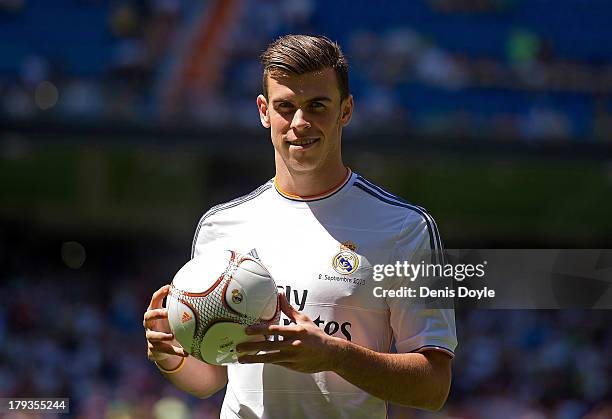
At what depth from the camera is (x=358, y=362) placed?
2.64 m

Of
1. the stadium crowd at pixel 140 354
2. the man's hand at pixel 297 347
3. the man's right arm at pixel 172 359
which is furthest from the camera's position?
the stadium crowd at pixel 140 354

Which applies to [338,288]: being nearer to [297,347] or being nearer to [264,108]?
[297,347]

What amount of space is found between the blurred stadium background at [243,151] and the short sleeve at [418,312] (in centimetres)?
832

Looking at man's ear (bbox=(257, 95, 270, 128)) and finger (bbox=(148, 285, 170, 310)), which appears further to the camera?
man's ear (bbox=(257, 95, 270, 128))

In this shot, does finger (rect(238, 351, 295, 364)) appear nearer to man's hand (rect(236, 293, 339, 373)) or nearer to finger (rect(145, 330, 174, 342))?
man's hand (rect(236, 293, 339, 373))

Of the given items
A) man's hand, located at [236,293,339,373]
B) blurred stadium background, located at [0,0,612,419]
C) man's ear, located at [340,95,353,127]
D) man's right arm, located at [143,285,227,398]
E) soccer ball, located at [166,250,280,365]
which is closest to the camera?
man's hand, located at [236,293,339,373]

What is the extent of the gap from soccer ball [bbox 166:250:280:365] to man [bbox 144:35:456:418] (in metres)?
0.07

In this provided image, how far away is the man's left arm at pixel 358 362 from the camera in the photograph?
2.47m

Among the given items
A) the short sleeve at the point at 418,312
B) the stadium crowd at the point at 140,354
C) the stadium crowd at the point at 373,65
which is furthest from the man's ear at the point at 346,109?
the stadium crowd at the point at 373,65

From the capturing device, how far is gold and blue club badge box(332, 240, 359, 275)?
292 cm

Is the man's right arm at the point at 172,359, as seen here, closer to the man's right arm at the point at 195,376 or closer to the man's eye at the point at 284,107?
the man's right arm at the point at 195,376

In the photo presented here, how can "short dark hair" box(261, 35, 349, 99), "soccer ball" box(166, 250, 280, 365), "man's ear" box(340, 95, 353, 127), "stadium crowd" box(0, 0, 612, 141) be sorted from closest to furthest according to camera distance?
"soccer ball" box(166, 250, 280, 365), "short dark hair" box(261, 35, 349, 99), "man's ear" box(340, 95, 353, 127), "stadium crowd" box(0, 0, 612, 141)

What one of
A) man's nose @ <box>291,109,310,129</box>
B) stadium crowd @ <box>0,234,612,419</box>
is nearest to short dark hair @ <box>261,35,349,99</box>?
man's nose @ <box>291,109,310,129</box>

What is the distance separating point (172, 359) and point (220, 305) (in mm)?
444
